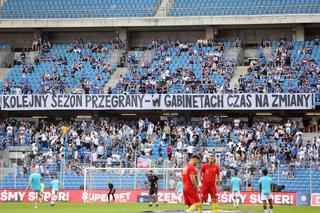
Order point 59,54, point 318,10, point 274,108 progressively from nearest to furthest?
point 274,108
point 318,10
point 59,54

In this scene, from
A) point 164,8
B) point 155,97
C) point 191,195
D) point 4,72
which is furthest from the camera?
point 4,72

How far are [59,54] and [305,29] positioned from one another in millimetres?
17835

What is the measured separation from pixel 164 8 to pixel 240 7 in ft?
18.6

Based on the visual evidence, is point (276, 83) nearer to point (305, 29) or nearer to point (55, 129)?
point (305, 29)

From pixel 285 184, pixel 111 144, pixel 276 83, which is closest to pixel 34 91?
pixel 111 144

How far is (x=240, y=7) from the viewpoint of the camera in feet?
220

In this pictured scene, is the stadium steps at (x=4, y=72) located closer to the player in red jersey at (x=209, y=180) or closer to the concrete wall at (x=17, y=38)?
the concrete wall at (x=17, y=38)

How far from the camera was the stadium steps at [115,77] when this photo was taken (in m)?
66.2

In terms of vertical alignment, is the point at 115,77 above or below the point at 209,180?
above

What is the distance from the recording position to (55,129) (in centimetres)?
6347

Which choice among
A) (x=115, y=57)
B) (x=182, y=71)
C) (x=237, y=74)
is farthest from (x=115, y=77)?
(x=237, y=74)

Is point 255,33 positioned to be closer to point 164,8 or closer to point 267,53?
point 267,53

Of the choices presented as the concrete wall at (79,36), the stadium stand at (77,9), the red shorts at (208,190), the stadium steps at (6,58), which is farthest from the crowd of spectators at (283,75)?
the red shorts at (208,190)

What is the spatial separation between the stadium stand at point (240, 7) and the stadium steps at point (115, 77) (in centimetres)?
516
